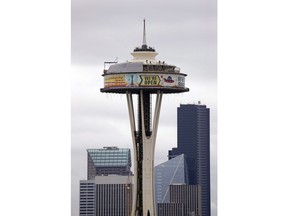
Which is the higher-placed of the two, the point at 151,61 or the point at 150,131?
the point at 151,61

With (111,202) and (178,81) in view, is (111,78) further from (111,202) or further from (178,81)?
(111,202)

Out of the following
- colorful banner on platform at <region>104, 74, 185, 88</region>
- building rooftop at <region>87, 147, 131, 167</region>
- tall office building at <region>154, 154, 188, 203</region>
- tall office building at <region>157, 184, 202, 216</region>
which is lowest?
tall office building at <region>157, 184, 202, 216</region>

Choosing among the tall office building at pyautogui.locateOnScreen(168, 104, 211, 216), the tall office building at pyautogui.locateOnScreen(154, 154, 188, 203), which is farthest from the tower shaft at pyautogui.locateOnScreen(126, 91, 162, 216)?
the tall office building at pyautogui.locateOnScreen(154, 154, 188, 203)

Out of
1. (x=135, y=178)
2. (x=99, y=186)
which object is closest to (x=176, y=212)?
(x=99, y=186)

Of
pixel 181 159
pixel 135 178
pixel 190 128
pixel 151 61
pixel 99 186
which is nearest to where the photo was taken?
pixel 151 61

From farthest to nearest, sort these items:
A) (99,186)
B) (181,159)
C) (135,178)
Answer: (99,186), (181,159), (135,178)

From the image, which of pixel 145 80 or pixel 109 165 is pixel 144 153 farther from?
pixel 109 165

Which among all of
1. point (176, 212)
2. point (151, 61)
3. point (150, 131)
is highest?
point (151, 61)

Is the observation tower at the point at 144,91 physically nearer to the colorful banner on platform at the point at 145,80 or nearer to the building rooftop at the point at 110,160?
the colorful banner on platform at the point at 145,80

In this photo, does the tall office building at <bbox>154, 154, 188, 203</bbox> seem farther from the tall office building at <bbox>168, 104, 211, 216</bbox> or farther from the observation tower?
the observation tower
